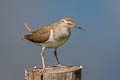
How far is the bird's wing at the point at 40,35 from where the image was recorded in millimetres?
7652

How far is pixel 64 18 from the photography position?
7.62 metres

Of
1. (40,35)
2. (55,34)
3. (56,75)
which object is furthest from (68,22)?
(56,75)

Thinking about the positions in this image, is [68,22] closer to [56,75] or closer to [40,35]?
[40,35]

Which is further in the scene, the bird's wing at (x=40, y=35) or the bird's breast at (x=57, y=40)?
the bird's wing at (x=40, y=35)

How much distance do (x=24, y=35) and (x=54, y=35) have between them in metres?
1.12

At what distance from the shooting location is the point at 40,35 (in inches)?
307

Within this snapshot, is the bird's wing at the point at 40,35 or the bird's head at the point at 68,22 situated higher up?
the bird's head at the point at 68,22

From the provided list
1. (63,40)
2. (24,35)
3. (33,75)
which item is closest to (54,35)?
(63,40)

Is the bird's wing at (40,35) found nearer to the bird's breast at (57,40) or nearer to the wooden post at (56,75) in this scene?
the bird's breast at (57,40)

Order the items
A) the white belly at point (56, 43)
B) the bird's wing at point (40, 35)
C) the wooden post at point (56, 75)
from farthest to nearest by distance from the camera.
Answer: the bird's wing at point (40, 35) < the white belly at point (56, 43) < the wooden post at point (56, 75)

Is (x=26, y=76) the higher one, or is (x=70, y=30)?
(x=70, y=30)

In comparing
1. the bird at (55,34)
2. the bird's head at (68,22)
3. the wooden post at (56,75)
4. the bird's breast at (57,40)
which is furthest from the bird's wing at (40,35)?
the wooden post at (56,75)

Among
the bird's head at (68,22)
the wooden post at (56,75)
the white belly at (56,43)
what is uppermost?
the bird's head at (68,22)

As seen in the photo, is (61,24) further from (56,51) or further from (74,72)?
(74,72)
